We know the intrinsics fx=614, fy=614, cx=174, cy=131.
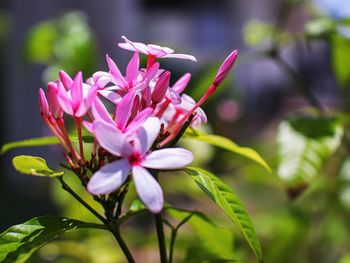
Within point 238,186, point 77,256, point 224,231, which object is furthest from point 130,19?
point 224,231

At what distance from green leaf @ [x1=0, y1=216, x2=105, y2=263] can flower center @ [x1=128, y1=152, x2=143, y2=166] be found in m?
0.10

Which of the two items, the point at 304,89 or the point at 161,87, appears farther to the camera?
the point at 304,89

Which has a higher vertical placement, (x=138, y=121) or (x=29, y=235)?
(x=138, y=121)

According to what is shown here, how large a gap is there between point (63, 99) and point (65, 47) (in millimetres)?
1104

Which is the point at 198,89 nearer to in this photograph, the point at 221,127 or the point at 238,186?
the point at 238,186

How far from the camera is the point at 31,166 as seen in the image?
620mm

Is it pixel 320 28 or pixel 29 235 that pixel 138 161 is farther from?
pixel 320 28

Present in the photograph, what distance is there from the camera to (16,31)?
639cm

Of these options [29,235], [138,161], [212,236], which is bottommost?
[212,236]

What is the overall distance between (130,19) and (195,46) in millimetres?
4005

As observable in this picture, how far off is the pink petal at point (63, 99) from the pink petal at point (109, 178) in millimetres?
104

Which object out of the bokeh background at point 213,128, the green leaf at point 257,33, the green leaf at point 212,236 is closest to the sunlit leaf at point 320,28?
the bokeh background at point 213,128

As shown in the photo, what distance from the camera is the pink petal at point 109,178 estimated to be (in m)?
0.52

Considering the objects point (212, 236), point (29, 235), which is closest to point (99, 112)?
point (29, 235)
